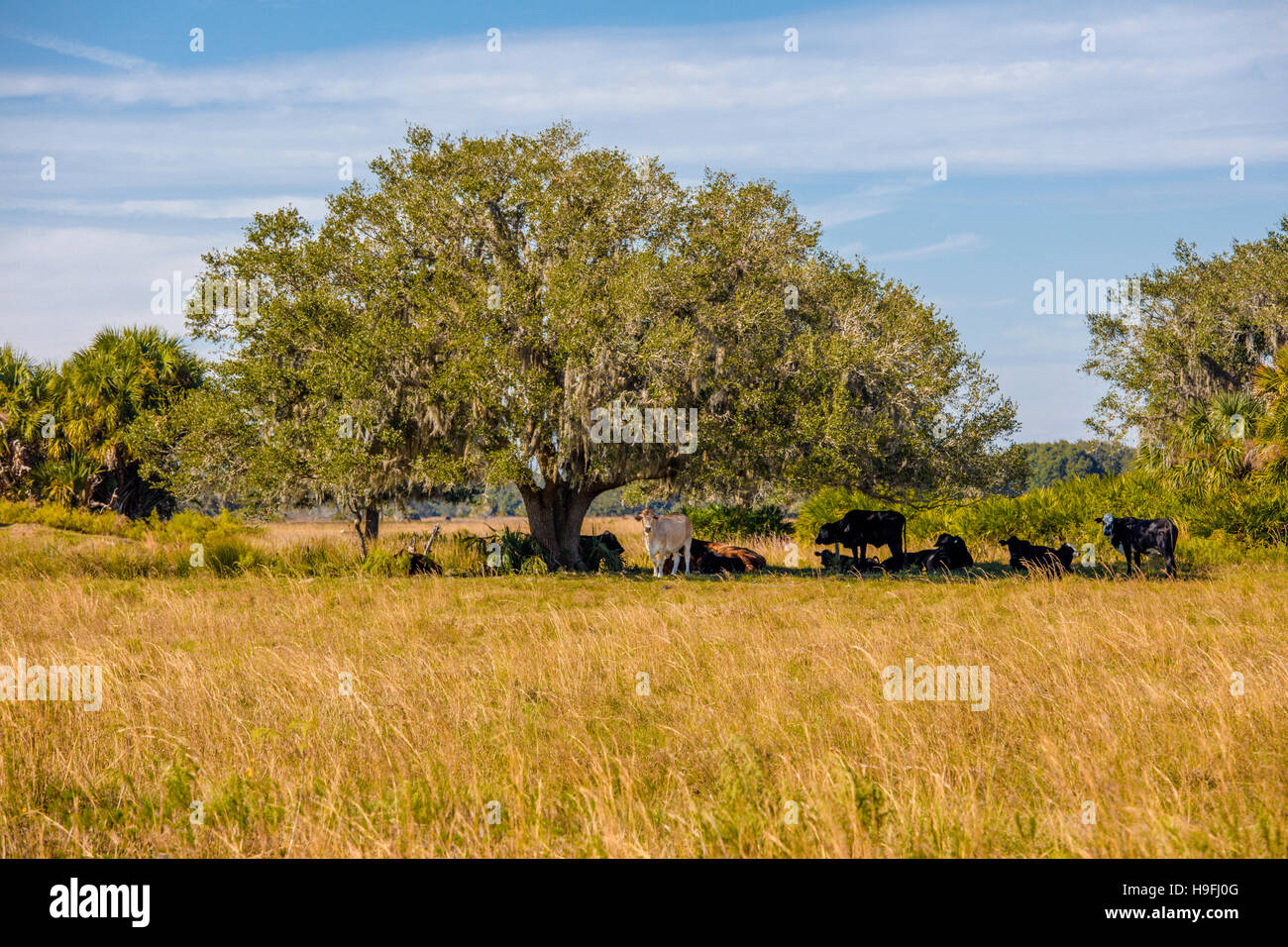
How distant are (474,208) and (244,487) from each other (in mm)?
9225

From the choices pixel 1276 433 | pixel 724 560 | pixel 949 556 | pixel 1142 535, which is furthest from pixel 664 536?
pixel 1276 433

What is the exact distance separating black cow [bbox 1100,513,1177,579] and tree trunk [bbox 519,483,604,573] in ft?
41.9

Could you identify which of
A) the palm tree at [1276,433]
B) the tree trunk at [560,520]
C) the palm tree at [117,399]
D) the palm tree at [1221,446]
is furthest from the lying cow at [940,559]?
the palm tree at [117,399]

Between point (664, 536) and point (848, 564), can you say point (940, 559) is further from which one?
point (664, 536)

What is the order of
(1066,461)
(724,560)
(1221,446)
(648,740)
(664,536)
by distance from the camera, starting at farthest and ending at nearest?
(1066,461), (1221,446), (724,560), (664,536), (648,740)

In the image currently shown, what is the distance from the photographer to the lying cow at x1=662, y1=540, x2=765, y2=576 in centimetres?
2662

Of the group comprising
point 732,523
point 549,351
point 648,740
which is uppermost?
point 549,351

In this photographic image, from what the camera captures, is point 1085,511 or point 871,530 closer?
point 871,530

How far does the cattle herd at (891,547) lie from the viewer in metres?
22.4

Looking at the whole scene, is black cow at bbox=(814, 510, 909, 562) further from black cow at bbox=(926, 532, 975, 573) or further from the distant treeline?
the distant treeline

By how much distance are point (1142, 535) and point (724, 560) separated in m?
10.5

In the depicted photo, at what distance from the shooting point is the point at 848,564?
2625cm

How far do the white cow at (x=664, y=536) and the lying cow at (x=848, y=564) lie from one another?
3885 millimetres

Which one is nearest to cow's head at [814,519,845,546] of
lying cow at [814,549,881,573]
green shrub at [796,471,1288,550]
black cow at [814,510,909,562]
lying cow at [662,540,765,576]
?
black cow at [814,510,909,562]
